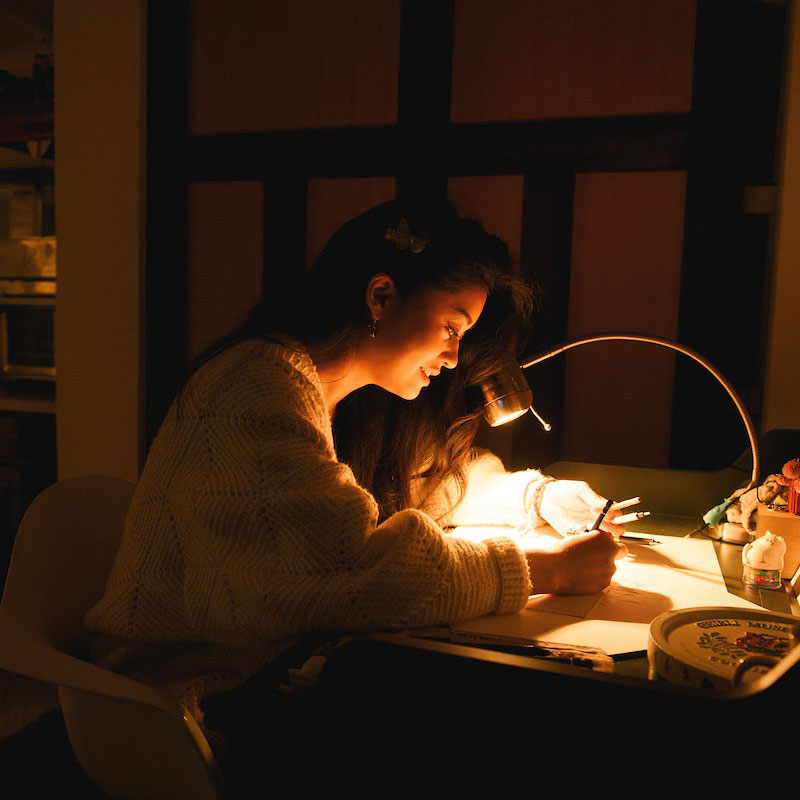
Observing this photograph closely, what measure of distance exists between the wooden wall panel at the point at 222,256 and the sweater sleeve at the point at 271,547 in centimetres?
153

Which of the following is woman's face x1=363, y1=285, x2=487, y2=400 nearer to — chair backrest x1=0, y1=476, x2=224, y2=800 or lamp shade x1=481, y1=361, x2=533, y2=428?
lamp shade x1=481, y1=361, x2=533, y2=428

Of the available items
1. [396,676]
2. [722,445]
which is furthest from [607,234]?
[396,676]

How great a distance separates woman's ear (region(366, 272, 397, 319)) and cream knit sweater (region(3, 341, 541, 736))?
25 centimetres

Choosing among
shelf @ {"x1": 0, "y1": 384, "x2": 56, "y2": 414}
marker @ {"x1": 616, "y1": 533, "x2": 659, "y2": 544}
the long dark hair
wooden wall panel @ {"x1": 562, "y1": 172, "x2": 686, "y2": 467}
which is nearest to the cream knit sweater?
the long dark hair

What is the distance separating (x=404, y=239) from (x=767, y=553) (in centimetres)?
76

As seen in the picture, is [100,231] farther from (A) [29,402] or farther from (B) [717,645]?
(B) [717,645]

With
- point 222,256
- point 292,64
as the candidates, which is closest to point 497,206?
point 292,64

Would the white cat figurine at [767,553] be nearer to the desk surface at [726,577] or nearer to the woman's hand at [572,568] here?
the desk surface at [726,577]

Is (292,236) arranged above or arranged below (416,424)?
above

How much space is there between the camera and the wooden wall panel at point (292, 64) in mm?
2289

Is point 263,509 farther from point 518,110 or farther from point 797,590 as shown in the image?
point 518,110

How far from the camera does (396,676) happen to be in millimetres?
631

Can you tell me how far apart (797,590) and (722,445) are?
1.01 m

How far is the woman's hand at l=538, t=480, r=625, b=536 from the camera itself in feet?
4.74
